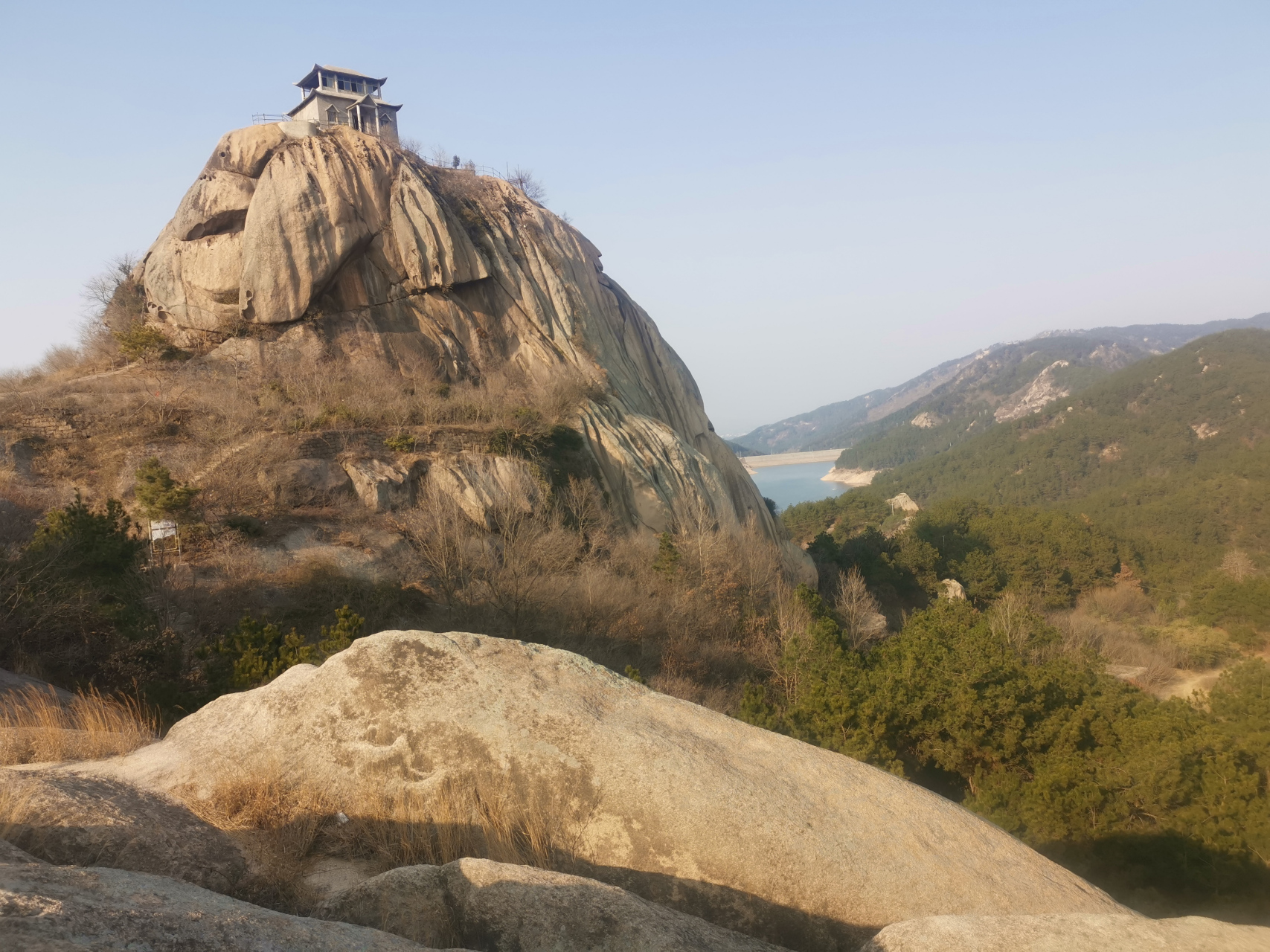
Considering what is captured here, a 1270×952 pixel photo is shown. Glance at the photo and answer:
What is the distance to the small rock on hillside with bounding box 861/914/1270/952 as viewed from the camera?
3.42 meters

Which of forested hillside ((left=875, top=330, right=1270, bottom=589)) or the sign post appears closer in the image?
the sign post

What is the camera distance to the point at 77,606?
1095cm

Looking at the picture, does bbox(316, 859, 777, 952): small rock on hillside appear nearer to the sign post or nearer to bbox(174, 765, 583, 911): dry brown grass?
bbox(174, 765, 583, 911): dry brown grass

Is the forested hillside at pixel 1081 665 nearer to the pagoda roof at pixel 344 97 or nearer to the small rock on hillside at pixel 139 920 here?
the small rock on hillside at pixel 139 920

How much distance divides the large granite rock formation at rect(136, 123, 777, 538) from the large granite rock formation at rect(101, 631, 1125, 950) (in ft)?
65.9

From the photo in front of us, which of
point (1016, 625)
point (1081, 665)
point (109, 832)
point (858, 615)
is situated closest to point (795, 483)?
point (858, 615)

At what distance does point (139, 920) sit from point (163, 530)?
1563 cm

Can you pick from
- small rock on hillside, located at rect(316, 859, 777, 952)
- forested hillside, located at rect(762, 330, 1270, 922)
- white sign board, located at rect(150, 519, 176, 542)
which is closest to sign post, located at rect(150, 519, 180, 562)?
white sign board, located at rect(150, 519, 176, 542)

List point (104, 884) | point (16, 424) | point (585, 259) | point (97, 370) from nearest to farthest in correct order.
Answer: point (104, 884), point (16, 424), point (97, 370), point (585, 259)

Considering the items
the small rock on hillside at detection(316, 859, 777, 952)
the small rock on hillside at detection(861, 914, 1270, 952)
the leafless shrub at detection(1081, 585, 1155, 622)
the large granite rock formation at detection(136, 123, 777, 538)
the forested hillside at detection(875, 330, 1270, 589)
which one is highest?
the large granite rock formation at detection(136, 123, 777, 538)

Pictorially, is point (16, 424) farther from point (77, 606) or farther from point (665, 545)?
point (665, 545)

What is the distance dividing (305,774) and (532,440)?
19297 mm

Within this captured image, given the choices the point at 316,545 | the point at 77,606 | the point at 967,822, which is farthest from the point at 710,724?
the point at 316,545

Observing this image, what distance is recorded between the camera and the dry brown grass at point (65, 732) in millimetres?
5188
